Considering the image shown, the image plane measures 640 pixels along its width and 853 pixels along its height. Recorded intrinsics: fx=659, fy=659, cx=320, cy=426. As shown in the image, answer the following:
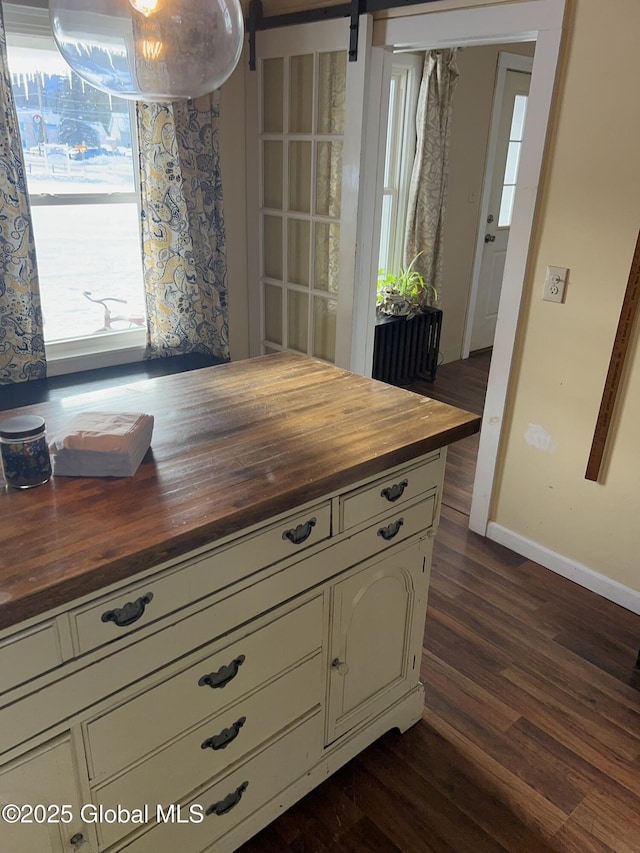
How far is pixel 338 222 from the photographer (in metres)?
3.10

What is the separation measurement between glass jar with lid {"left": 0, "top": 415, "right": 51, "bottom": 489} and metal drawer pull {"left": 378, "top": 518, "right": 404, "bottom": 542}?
77cm

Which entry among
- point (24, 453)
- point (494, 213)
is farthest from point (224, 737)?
point (494, 213)

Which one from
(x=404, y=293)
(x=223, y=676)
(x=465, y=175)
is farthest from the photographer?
(x=465, y=175)

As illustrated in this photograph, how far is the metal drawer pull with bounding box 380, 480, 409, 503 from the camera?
156 cm

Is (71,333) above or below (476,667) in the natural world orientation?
above

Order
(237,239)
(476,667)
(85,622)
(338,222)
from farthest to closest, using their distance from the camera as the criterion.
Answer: (237,239) → (338,222) → (476,667) → (85,622)

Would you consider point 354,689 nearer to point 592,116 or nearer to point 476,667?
point 476,667

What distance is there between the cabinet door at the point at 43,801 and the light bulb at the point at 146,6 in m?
1.32

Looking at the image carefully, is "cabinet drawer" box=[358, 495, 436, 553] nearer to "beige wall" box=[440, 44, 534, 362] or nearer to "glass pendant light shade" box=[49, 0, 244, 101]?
"glass pendant light shade" box=[49, 0, 244, 101]

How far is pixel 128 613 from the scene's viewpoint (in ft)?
3.73

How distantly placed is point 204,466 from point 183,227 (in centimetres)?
214

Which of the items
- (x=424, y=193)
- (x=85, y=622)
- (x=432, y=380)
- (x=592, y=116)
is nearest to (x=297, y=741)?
(x=85, y=622)

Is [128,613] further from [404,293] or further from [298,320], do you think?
[404,293]

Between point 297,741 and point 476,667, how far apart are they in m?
0.82
